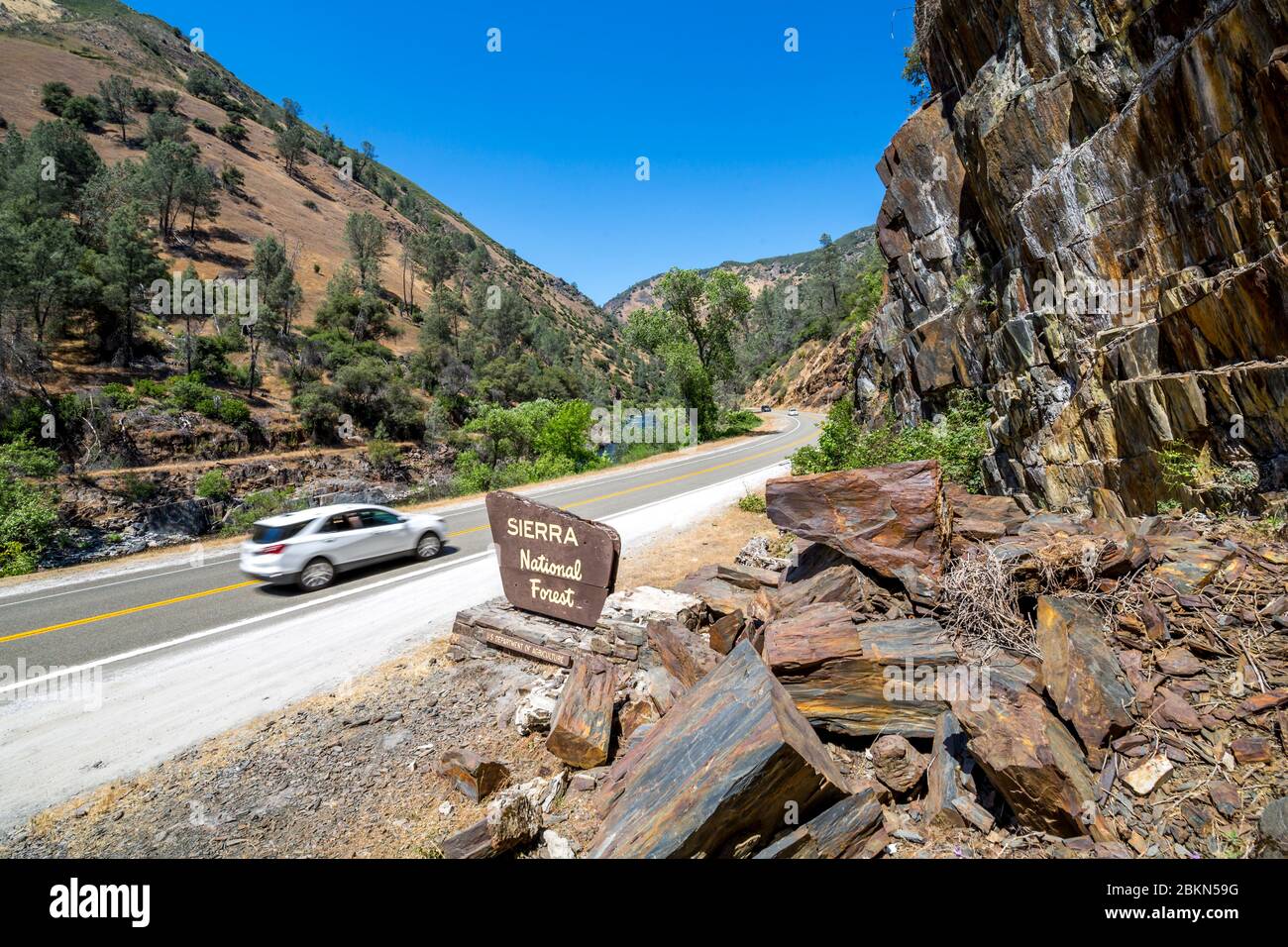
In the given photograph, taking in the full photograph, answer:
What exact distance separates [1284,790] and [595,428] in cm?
4248

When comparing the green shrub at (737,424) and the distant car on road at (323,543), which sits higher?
the green shrub at (737,424)

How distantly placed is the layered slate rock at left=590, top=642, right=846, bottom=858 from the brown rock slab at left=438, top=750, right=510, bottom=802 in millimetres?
1283

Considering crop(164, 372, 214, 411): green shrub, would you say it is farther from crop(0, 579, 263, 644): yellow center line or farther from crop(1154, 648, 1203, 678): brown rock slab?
crop(1154, 648, 1203, 678): brown rock slab

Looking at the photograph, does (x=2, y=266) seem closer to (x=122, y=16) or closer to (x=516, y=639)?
(x=516, y=639)

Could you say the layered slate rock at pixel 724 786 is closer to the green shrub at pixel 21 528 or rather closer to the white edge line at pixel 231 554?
the white edge line at pixel 231 554

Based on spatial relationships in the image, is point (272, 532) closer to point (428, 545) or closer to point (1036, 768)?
point (428, 545)

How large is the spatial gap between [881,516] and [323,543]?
10.8m

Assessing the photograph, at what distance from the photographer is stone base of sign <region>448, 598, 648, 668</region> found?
292 inches

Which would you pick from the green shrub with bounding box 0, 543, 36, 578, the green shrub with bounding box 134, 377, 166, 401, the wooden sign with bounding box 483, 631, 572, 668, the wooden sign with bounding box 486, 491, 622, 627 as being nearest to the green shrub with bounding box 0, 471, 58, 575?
the green shrub with bounding box 0, 543, 36, 578

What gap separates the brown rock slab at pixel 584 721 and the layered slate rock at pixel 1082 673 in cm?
397

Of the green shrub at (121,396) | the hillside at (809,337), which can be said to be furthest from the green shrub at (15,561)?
the hillside at (809,337)

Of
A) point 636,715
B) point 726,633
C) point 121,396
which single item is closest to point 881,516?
point 726,633

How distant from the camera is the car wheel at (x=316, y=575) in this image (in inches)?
451
